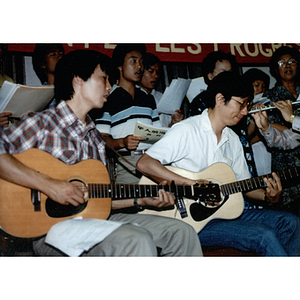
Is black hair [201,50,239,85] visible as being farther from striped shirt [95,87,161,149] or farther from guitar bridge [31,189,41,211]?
guitar bridge [31,189,41,211]

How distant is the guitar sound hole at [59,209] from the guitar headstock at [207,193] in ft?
2.33

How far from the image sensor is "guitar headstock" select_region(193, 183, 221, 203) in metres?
1.90

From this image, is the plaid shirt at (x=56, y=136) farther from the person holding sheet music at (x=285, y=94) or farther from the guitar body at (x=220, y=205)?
the person holding sheet music at (x=285, y=94)

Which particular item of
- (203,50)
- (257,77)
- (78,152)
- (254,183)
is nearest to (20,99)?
(78,152)

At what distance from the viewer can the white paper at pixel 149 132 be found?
6.68 ft

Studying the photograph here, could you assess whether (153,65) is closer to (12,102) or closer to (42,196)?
(12,102)

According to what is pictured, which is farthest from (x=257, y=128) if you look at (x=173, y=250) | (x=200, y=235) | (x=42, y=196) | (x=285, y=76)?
(x=42, y=196)

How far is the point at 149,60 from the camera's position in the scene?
2.19 meters

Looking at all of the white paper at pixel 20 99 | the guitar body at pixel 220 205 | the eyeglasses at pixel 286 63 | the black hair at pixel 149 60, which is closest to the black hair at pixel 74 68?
the white paper at pixel 20 99

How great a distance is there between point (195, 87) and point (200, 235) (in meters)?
1.05

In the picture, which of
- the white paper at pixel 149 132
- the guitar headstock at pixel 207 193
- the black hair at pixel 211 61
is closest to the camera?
the guitar headstock at pixel 207 193

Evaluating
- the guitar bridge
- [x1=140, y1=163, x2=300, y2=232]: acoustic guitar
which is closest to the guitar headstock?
[x1=140, y1=163, x2=300, y2=232]: acoustic guitar

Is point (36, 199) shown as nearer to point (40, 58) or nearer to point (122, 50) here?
point (40, 58)

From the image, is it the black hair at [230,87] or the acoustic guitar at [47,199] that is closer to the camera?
the acoustic guitar at [47,199]
